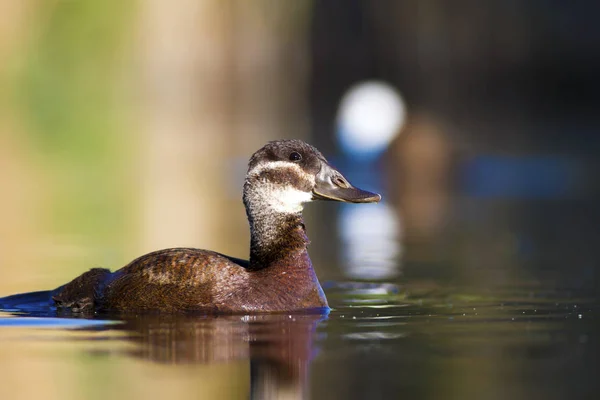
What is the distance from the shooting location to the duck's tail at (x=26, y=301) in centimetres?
870

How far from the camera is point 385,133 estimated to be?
22.9m

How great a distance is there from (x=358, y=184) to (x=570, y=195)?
11.0ft

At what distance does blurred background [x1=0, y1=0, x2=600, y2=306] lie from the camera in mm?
12695

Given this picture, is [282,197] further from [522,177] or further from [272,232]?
[522,177]

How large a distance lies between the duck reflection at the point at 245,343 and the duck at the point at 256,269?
159mm

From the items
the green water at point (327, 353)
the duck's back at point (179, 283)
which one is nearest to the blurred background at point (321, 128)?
the green water at point (327, 353)

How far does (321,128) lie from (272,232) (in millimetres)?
22514

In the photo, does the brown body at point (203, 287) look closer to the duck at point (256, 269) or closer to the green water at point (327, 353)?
the duck at point (256, 269)

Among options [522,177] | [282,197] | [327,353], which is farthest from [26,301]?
[522,177]

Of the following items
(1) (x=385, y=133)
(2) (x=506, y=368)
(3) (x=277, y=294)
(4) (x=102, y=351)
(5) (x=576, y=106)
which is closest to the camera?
(2) (x=506, y=368)

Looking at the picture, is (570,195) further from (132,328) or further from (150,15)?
(150,15)

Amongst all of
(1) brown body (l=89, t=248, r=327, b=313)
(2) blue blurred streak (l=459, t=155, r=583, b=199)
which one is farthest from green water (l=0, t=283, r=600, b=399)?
(2) blue blurred streak (l=459, t=155, r=583, b=199)

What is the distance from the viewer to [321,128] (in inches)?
1212

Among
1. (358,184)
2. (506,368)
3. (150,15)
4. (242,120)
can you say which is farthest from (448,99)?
(506,368)
